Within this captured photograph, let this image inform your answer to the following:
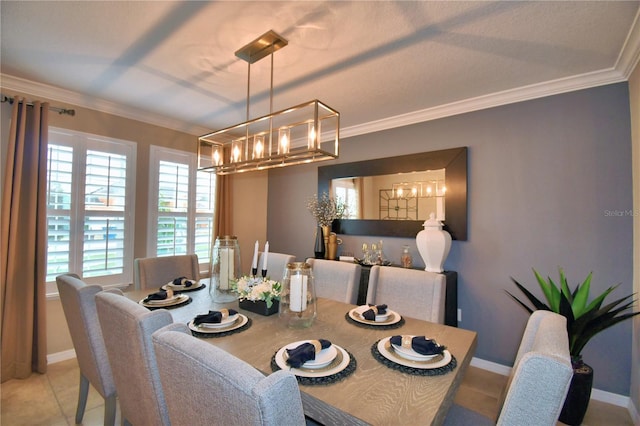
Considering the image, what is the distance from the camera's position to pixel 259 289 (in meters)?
1.69

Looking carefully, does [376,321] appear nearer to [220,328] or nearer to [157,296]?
[220,328]

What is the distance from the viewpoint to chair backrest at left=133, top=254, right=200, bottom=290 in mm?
2389

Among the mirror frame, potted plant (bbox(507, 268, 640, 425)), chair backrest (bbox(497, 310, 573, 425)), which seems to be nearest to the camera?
chair backrest (bbox(497, 310, 573, 425))

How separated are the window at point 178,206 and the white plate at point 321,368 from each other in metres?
2.71

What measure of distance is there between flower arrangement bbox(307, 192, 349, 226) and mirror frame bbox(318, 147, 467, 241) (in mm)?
103

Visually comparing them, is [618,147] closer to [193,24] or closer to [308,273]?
[308,273]

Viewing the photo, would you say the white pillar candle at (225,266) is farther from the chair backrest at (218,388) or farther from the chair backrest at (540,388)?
the chair backrest at (540,388)

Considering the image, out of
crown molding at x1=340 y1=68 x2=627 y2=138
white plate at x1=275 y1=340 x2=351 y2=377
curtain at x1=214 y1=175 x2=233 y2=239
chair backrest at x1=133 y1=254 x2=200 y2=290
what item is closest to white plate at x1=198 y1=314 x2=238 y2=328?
white plate at x1=275 y1=340 x2=351 y2=377

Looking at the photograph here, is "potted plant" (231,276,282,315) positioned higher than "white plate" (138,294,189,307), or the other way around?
"potted plant" (231,276,282,315)

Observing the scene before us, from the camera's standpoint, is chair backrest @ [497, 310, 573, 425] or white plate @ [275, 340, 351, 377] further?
white plate @ [275, 340, 351, 377]

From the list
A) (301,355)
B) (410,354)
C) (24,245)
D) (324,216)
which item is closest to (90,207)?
(24,245)

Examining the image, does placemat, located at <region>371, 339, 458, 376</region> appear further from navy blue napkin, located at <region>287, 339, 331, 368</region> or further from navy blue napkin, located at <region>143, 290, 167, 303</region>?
navy blue napkin, located at <region>143, 290, 167, 303</region>

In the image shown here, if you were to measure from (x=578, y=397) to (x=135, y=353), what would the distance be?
2.60m

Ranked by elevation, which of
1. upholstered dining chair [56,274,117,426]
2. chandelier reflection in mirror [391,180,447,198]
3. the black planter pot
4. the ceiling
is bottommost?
the black planter pot
